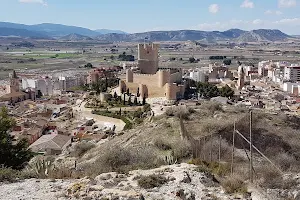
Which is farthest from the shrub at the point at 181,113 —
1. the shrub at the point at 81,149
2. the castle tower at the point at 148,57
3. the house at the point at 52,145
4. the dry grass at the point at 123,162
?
the castle tower at the point at 148,57

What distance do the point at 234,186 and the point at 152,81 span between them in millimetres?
25197

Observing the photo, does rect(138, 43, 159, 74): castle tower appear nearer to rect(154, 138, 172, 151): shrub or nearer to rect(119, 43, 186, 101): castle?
rect(119, 43, 186, 101): castle

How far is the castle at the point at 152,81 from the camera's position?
99.3 ft

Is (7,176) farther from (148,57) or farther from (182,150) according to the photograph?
(148,57)

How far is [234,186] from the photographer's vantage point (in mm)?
6531

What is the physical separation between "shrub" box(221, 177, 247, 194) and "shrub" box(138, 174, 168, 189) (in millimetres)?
1034

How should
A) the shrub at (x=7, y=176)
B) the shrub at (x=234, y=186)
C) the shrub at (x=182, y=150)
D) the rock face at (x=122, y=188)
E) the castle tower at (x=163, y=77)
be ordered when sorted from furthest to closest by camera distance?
the castle tower at (x=163, y=77), the shrub at (x=182, y=150), the shrub at (x=7, y=176), the shrub at (x=234, y=186), the rock face at (x=122, y=188)

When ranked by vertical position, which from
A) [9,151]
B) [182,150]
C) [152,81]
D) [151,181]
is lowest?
[182,150]

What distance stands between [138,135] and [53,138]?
7.92m

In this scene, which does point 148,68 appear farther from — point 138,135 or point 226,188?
point 226,188

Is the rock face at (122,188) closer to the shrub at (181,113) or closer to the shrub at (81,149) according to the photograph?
the shrub at (81,149)

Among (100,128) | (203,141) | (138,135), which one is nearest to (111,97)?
(100,128)

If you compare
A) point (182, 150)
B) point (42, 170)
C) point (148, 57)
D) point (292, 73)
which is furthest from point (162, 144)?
point (292, 73)

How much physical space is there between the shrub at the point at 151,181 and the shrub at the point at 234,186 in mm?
1034
